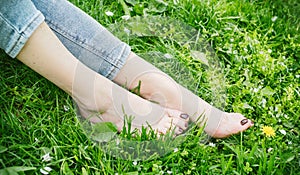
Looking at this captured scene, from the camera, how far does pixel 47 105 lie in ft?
5.83

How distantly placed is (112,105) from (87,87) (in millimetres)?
103

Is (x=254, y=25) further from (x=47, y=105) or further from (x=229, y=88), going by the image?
(x=47, y=105)

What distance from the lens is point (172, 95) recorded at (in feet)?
5.99

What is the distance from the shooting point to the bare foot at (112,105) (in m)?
1.72

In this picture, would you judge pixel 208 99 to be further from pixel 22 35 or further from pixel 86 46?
pixel 22 35

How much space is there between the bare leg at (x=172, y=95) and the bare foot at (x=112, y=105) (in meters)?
0.07

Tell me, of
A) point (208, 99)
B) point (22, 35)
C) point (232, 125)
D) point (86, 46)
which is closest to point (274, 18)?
point (208, 99)

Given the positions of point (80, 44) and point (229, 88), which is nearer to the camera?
point (80, 44)

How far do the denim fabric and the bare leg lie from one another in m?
0.39

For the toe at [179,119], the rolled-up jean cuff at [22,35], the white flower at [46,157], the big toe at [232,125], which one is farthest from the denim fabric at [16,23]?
the big toe at [232,125]

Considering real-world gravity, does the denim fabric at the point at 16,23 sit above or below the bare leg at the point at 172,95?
above

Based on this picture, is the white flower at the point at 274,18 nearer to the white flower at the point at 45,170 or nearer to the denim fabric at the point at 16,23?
the denim fabric at the point at 16,23

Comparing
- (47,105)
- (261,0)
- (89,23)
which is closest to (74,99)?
(47,105)

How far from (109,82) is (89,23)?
24 centimetres
